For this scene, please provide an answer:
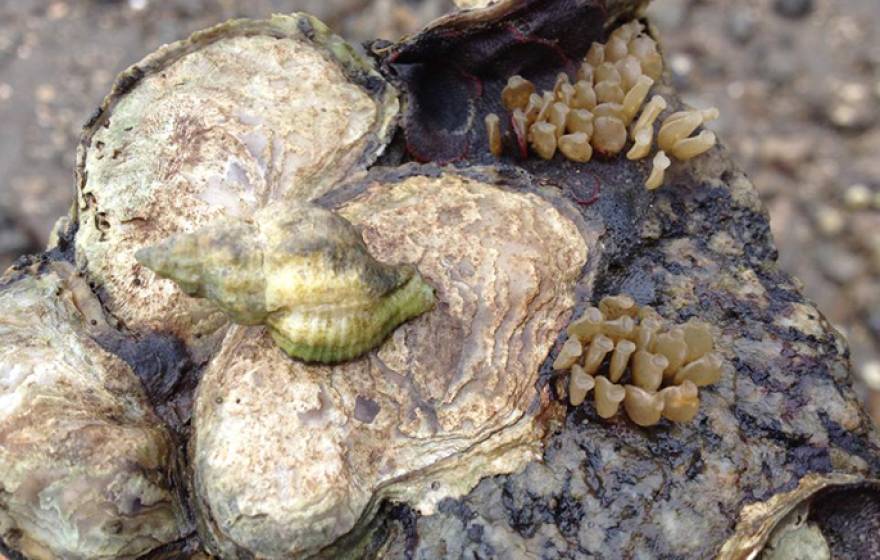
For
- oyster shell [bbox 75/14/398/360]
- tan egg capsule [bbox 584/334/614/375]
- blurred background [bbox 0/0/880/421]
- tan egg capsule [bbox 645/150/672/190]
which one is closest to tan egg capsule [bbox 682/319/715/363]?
tan egg capsule [bbox 584/334/614/375]

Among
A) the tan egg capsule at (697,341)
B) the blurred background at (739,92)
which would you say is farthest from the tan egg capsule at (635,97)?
the blurred background at (739,92)

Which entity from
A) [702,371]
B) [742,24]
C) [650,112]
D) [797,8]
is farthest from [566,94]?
[797,8]

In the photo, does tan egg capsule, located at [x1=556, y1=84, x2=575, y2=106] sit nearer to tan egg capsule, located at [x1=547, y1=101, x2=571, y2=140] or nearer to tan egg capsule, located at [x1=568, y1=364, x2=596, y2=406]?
tan egg capsule, located at [x1=547, y1=101, x2=571, y2=140]

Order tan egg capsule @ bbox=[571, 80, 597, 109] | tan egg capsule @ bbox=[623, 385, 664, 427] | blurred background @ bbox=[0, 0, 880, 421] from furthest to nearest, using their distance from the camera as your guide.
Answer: blurred background @ bbox=[0, 0, 880, 421] → tan egg capsule @ bbox=[571, 80, 597, 109] → tan egg capsule @ bbox=[623, 385, 664, 427]

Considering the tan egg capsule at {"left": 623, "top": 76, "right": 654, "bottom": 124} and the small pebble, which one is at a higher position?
the tan egg capsule at {"left": 623, "top": 76, "right": 654, "bottom": 124}

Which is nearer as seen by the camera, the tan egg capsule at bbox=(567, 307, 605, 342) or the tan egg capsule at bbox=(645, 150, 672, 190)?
the tan egg capsule at bbox=(567, 307, 605, 342)
